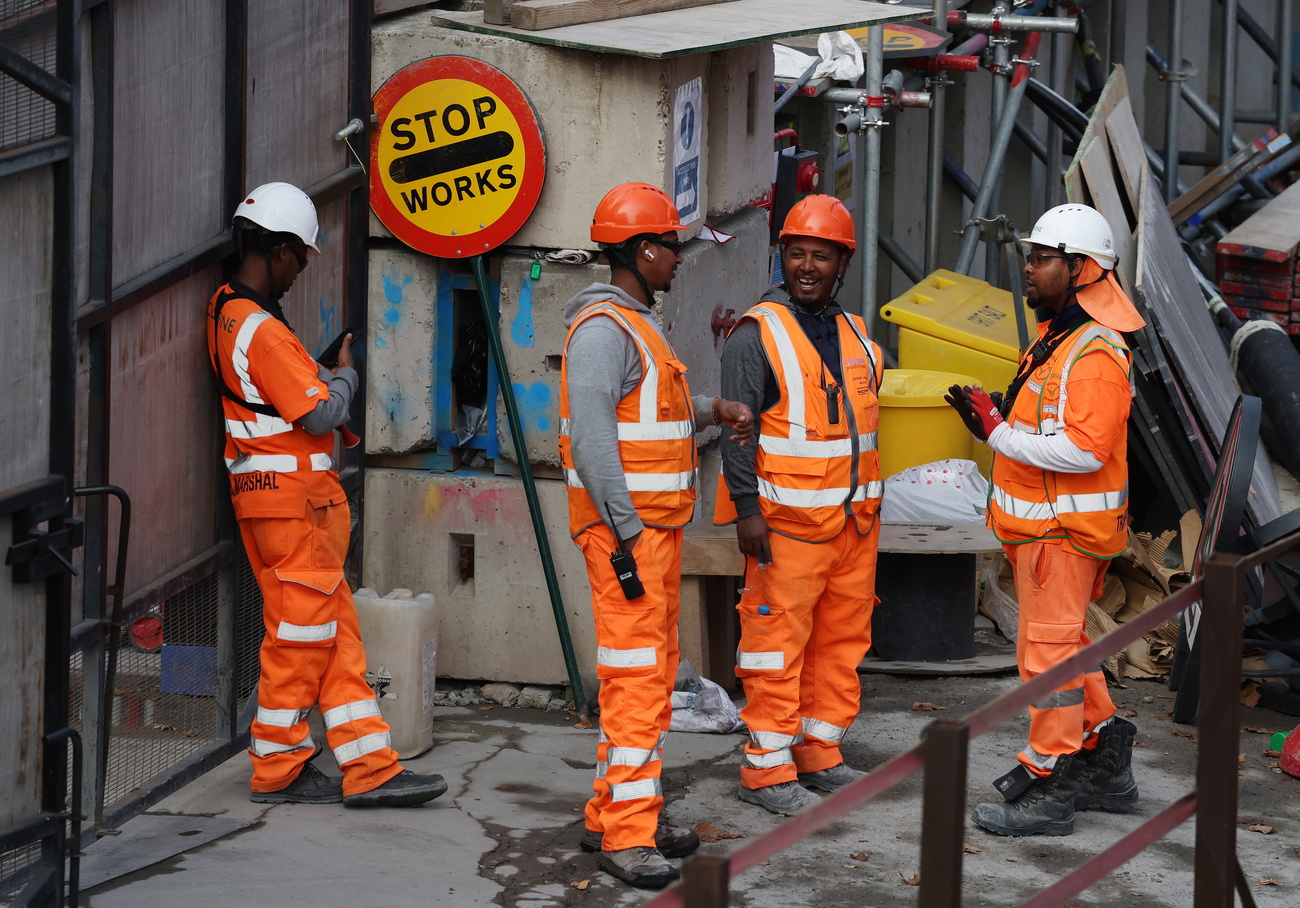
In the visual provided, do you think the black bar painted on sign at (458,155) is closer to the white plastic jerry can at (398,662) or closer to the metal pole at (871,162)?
the white plastic jerry can at (398,662)

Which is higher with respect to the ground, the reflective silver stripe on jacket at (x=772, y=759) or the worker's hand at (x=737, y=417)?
the worker's hand at (x=737, y=417)

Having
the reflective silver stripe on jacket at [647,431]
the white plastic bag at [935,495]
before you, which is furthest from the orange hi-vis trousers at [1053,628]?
the white plastic bag at [935,495]

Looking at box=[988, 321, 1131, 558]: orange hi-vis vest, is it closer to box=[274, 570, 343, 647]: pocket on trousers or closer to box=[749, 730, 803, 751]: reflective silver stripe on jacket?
box=[749, 730, 803, 751]: reflective silver stripe on jacket

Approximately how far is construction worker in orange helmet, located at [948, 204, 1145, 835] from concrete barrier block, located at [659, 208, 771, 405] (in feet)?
4.40

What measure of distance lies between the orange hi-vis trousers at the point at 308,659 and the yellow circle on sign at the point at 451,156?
1.35 m

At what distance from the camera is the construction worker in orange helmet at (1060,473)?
5043 mm

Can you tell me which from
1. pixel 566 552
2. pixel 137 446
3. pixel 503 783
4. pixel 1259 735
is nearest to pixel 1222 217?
pixel 1259 735

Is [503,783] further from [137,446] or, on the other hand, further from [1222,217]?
[1222,217]

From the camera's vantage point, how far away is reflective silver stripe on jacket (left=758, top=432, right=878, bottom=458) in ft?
17.0

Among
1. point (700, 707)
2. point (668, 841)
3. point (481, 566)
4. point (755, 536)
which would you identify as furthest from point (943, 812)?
point (481, 566)

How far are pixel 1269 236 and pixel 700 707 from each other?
5.82m

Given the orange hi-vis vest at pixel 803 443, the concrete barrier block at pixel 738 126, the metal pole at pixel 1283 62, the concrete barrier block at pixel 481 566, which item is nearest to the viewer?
the orange hi-vis vest at pixel 803 443

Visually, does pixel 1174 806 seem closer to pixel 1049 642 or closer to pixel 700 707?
pixel 1049 642

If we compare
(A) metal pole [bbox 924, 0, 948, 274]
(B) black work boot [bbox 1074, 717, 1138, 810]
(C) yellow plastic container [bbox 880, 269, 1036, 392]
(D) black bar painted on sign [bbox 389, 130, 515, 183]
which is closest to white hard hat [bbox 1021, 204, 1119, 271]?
(B) black work boot [bbox 1074, 717, 1138, 810]
